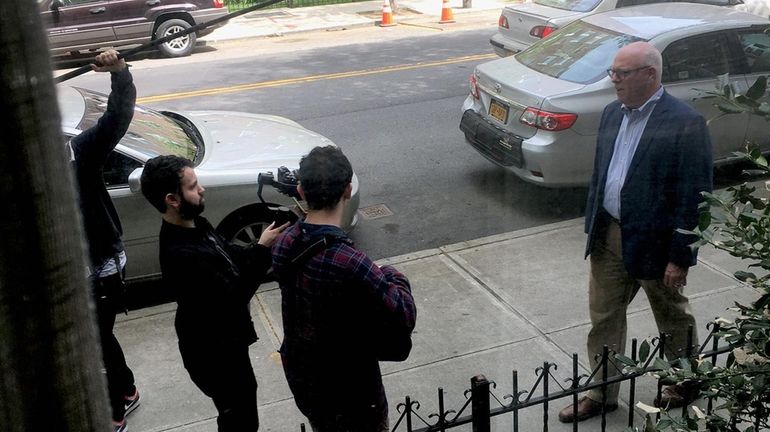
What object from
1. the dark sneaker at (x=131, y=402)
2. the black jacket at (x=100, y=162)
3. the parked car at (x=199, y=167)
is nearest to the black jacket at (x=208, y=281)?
the black jacket at (x=100, y=162)

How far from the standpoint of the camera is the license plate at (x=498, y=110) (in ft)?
21.0

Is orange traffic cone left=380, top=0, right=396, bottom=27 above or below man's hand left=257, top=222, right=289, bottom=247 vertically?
below

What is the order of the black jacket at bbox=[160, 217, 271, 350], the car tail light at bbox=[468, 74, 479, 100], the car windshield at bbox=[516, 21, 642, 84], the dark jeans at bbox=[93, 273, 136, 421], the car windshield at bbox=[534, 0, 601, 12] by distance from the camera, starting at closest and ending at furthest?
the black jacket at bbox=[160, 217, 271, 350] → the dark jeans at bbox=[93, 273, 136, 421] → the car windshield at bbox=[516, 21, 642, 84] → the car tail light at bbox=[468, 74, 479, 100] → the car windshield at bbox=[534, 0, 601, 12]

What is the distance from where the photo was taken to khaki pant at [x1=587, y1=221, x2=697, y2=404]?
3.62 metres

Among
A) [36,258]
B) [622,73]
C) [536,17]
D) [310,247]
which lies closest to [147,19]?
[536,17]

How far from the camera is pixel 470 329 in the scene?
4.72m

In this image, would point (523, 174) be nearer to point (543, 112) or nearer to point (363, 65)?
point (543, 112)

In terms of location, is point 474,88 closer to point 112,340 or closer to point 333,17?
point 112,340

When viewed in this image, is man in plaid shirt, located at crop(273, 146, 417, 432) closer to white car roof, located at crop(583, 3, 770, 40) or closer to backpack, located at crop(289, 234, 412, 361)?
backpack, located at crop(289, 234, 412, 361)

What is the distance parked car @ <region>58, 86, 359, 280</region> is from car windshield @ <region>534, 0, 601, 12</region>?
517 cm

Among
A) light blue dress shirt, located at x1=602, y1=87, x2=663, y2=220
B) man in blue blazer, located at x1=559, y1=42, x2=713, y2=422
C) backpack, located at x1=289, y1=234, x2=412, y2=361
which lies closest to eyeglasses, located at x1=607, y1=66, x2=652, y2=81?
man in blue blazer, located at x1=559, y1=42, x2=713, y2=422

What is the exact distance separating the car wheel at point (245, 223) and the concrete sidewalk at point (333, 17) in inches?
380

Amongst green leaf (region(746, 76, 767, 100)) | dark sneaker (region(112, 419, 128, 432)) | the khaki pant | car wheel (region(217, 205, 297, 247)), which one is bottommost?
dark sneaker (region(112, 419, 128, 432))

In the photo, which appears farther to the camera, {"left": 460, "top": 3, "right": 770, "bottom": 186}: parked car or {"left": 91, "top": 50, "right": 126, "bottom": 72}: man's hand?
{"left": 460, "top": 3, "right": 770, "bottom": 186}: parked car
